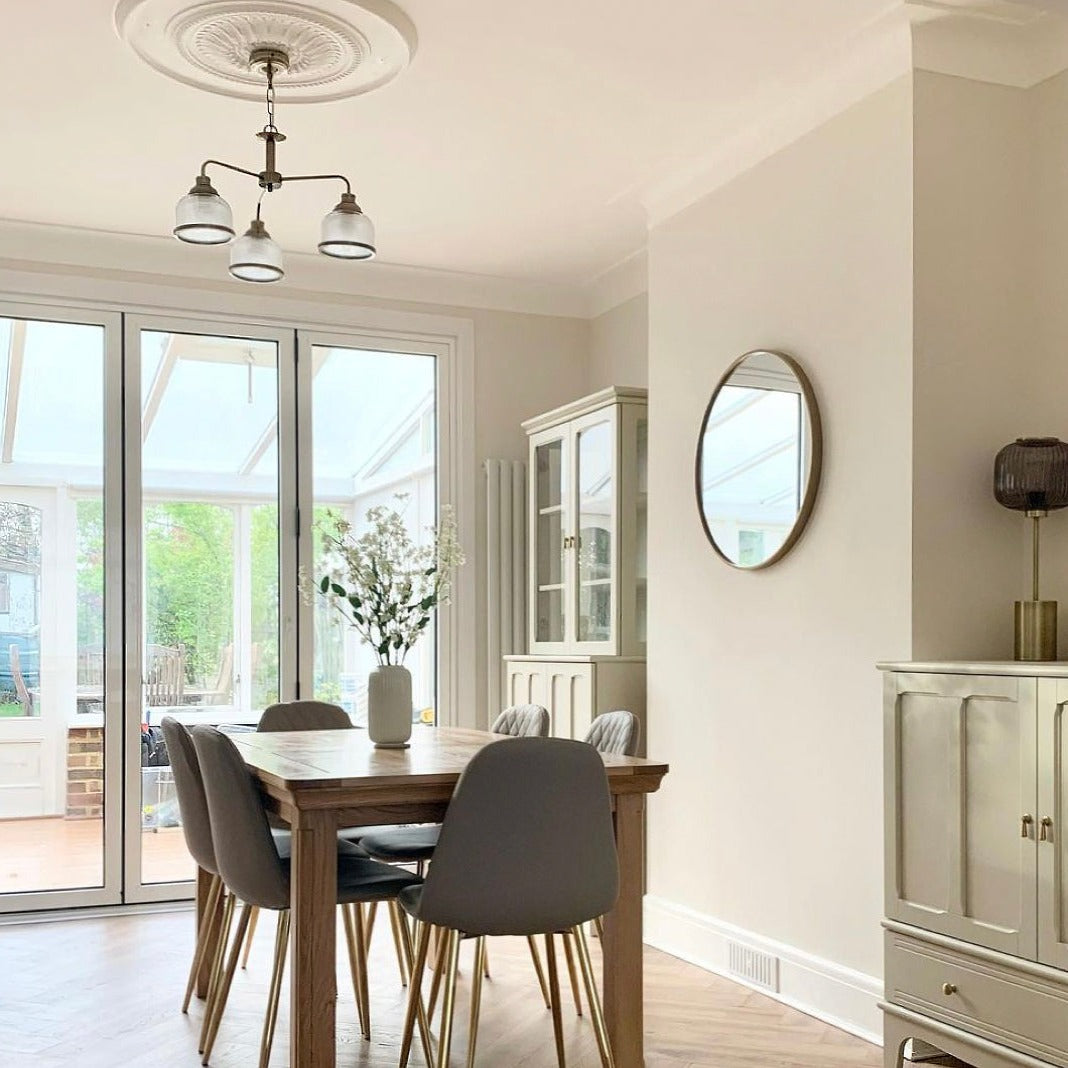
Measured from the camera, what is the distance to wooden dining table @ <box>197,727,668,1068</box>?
2.90m

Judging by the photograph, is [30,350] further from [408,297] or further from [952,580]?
[952,580]

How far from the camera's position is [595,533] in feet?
17.3

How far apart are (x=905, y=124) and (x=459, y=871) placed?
7.74 ft

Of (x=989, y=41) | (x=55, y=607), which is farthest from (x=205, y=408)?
(x=989, y=41)

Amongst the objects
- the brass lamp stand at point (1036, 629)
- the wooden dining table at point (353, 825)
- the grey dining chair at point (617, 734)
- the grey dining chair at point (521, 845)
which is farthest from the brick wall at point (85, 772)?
the brass lamp stand at point (1036, 629)

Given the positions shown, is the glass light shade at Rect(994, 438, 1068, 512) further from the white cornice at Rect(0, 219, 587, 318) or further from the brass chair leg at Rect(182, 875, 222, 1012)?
the white cornice at Rect(0, 219, 587, 318)

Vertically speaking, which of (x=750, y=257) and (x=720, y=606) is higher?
(x=750, y=257)

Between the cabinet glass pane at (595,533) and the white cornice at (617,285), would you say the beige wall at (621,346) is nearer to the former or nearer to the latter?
the white cornice at (617,285)

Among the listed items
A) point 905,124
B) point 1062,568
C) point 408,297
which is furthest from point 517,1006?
point 408,297

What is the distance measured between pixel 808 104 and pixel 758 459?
1.11 meters

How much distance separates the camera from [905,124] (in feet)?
11.8

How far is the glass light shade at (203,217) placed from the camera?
3.31 m

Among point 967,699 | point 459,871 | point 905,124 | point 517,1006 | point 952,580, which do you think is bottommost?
point 517,1006

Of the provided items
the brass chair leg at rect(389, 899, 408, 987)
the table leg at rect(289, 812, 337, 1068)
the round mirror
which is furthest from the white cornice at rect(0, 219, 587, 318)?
the table leg at rect(289, 812, 337, 1068)
